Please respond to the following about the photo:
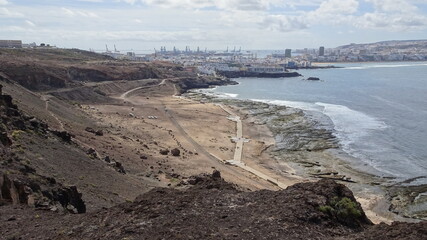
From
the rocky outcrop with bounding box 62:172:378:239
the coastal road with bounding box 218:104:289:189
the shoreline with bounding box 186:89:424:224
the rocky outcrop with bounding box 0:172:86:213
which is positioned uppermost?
the rocky outcrop with bounding box 62:172:378:239

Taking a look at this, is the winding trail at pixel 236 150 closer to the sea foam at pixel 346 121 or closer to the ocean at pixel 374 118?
the ocean at pixel 374 118

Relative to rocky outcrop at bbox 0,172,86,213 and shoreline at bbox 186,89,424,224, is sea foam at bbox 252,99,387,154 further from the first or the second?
rocky outcrop at bbox 0,172,86,213

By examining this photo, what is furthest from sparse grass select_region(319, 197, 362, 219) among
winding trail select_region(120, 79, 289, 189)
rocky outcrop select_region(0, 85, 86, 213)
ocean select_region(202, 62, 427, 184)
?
ocean select_region(202, 62, 427, 184)

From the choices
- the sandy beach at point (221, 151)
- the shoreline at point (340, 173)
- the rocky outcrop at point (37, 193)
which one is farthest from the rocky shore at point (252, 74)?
the rocky outcrop at point (37, 193)

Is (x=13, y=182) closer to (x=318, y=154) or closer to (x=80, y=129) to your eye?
(x=80, y=129)

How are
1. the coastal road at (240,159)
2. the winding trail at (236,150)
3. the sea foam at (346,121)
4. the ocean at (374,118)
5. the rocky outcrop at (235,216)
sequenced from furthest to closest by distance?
1. the sea foam at (346,121)
2. the ocean at (374,118)
3. the winding trail at (236,150)
4. the coastal road at (240,159)
5. the rocky outcrop at (235,216)

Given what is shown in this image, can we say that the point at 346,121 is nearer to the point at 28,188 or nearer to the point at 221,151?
the point at 221,151

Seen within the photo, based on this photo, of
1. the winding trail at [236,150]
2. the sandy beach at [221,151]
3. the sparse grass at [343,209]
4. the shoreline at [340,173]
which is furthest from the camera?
the winding trail at [236,150]

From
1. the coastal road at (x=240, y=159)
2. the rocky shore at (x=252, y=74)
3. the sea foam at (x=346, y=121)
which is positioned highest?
the rocky shore at (x=252, y=74)

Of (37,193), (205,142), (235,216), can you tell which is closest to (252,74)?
(205,142)
